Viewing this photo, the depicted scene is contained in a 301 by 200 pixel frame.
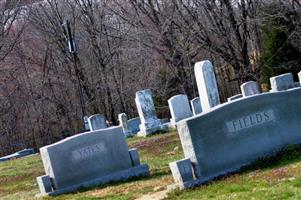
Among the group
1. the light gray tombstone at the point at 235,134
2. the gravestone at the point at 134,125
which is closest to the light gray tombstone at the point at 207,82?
the gravestone at the point at 134,125

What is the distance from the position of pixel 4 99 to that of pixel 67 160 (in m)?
32.2

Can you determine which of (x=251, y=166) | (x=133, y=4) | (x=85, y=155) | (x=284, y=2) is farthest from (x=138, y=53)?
(x=251, y=166)

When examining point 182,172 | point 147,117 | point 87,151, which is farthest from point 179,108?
point 182,172

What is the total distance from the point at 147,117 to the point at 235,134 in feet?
52.2

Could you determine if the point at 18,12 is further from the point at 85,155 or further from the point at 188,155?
the point at 188,155

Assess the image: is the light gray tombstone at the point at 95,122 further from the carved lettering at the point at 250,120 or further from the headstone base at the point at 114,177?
the carved lettering at the point at 250,120

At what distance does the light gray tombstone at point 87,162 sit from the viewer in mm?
12602

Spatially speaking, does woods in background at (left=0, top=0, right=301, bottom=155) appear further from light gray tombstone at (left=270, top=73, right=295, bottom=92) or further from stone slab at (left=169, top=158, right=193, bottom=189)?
stone slab at (left=169, top=158, right=193, bottom=189)

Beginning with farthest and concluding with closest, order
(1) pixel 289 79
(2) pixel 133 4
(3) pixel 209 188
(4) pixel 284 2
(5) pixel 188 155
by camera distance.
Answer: (2) pixel 133 4, (4) pixel 284 2, (1) pixel 289 79, (5) pixel 188 155, (3) pixel 209 188

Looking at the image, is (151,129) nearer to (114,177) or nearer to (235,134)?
(114,177)

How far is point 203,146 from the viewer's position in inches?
390

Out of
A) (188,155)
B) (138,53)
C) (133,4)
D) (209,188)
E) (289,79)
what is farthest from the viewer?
(138,53)

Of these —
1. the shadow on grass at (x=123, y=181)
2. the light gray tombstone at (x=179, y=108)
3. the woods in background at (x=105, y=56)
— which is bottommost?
the shadow on grass at (x=123, y=181)

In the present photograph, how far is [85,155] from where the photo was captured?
12.8m
